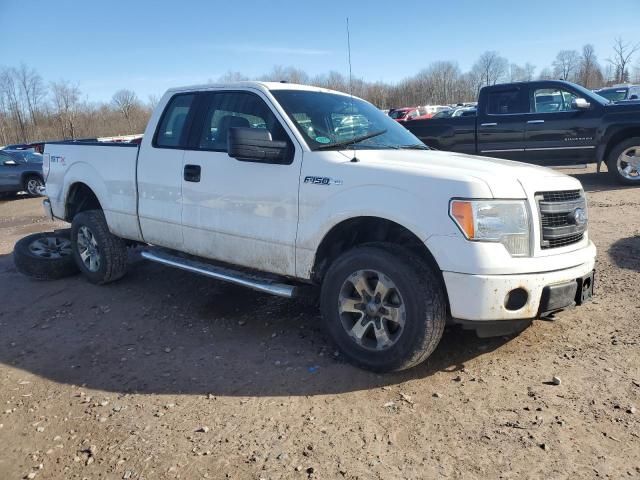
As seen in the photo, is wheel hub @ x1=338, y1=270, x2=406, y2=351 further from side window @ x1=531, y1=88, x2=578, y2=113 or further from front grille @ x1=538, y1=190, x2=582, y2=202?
side window @ x1=531, y1=88, x2=578, y2=113

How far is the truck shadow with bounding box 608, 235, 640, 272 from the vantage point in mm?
5391

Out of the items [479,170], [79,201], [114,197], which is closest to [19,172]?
[79,201]

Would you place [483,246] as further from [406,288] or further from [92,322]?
[92,322]

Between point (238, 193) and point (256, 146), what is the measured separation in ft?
1.66

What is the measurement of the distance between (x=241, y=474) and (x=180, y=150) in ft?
9.72

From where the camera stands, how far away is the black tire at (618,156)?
31.8ft

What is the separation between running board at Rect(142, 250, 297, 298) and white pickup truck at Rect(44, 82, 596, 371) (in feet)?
0.06

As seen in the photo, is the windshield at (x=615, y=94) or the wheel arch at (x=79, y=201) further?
the windshield at (x=615, y=94)

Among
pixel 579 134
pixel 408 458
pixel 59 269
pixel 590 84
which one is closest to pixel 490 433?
pixel 408 458

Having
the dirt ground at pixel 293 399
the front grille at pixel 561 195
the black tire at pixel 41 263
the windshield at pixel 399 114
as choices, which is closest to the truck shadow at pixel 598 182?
the dirt ground at pixel 293 399

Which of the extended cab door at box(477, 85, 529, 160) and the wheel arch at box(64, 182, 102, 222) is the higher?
the extended cab door at box(477, 85, 529, 160)

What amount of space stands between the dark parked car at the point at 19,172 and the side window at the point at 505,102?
13.1 meters

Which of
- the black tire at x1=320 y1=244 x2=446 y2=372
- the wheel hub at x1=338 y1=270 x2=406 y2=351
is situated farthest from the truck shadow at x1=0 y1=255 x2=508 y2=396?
the wheel hub at x1=338 y1=270 x2=406 y2=351

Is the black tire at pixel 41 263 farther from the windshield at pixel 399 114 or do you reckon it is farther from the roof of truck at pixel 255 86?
the windshield at pixel 399 114
